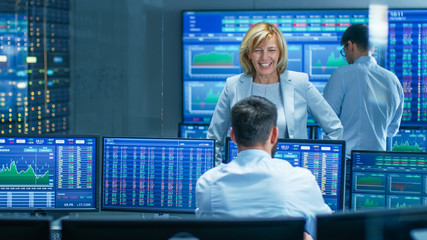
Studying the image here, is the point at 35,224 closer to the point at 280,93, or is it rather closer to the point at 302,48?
the point at 280,93

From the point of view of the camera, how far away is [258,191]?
1.83 meters

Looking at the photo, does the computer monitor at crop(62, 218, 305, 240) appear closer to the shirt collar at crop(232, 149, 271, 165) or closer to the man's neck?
the shirt collar at crop(232, 149, 271, 165)

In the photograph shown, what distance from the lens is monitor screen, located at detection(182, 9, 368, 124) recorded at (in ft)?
16.6

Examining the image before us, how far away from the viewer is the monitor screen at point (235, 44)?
16.6 feet

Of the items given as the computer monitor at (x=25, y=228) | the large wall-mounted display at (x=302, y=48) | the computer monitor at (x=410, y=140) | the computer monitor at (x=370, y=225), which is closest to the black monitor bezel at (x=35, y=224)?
the computer monitor at (x=25, y=228)

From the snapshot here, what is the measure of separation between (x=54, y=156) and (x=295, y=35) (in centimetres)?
294

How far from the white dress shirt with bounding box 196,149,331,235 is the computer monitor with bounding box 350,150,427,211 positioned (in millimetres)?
647

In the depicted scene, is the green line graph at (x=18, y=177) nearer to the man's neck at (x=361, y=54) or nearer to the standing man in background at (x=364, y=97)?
the standing man in background at (x=364, y=97)

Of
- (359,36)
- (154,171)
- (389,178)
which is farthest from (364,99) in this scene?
(154,171)

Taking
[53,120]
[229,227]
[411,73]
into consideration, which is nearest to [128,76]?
[53,120]

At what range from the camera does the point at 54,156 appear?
2660mm

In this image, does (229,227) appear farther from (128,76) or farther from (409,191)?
(128,76)

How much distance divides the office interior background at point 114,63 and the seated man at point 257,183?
3295 mm

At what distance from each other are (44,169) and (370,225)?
68.6 inches
